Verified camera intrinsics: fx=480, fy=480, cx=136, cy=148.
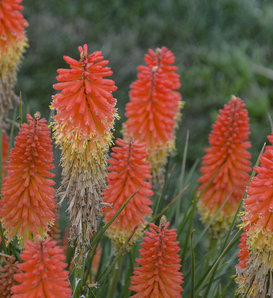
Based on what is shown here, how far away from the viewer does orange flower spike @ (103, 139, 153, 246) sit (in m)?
2.68

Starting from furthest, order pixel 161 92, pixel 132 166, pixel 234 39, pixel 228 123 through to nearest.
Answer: pixel 234 39, pixel 161 92, pixel 228 123, pixel 132 166

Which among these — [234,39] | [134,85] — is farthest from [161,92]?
[234,39]

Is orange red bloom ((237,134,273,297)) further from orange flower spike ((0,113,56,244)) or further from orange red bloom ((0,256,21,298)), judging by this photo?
orange red bloom ((0,256,21,298))

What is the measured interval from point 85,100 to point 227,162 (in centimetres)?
130

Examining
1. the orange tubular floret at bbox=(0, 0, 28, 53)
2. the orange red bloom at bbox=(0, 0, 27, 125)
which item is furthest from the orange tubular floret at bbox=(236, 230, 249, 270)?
the orange tubular floret at bbox=(0, 0, 28, 53)

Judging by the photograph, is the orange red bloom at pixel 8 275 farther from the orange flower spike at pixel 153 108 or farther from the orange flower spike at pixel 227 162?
the orange flower spike at pixel 153 108

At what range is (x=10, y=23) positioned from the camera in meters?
3.39

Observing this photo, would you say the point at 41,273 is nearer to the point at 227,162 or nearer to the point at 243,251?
the point at 243,251

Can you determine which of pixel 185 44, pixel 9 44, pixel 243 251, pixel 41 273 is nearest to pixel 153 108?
pixel 9 44

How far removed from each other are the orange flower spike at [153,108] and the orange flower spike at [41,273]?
1674 millimetres

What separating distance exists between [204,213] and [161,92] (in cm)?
96

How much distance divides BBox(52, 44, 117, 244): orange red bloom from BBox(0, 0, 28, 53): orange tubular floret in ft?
4.06

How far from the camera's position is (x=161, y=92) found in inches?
133

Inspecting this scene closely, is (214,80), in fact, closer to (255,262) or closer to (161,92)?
(161,92)
